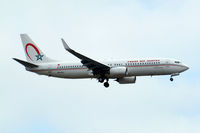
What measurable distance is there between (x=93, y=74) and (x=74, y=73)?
2967mm

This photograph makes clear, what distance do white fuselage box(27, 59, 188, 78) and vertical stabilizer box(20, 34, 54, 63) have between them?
9.55 feet

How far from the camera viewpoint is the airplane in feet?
206

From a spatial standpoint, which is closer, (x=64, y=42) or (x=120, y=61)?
(x=64, y=42)

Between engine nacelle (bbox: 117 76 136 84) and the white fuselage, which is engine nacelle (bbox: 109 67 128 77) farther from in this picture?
engine nacelle (bbox: 117 76 136 84)

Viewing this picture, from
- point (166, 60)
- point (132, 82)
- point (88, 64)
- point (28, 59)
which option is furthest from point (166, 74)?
point (28, 59)

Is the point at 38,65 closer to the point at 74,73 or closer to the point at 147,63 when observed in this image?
the point at 74,73

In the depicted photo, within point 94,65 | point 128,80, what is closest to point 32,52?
point 94,65

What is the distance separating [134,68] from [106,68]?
154 inches

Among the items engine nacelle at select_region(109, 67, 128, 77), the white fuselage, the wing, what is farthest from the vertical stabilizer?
engine nacelle at select_region(109, 67, 128, 77)

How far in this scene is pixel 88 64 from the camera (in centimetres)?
6322

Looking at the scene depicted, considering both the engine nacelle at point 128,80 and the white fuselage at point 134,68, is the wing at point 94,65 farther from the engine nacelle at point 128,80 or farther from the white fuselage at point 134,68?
the engine nacelle at point 128,80

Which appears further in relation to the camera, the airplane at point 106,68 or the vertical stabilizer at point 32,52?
the vertical stabilizer at point 32,52

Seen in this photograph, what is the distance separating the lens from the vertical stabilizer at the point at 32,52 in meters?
68.7

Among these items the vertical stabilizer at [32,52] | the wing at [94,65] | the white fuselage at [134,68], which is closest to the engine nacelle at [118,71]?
the white fuselage at [134,68]
